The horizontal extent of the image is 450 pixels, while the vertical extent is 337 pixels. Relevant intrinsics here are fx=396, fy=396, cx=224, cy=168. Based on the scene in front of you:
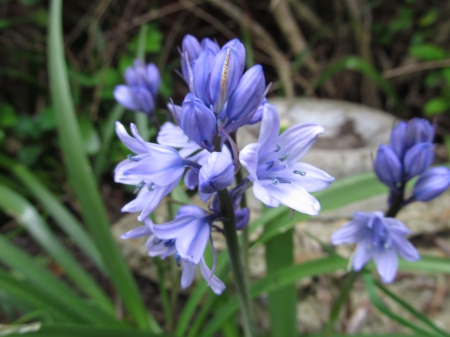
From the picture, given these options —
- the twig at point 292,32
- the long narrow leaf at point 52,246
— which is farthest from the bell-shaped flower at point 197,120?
the twig at point 292,32

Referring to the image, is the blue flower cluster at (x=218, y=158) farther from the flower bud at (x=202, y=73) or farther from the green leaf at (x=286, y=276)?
the green leaf at (x=286, y=276)

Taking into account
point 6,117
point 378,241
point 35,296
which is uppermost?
point 6,117

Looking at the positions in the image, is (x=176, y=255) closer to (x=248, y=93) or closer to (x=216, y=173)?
(x=216, y=173)

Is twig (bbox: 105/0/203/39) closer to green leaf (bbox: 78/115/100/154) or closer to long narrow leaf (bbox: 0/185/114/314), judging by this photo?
green leaf (bbox: 78/115/100/154)

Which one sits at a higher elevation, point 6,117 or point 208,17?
point 208,17

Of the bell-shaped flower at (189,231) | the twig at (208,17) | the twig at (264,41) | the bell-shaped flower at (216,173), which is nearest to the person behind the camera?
the bell-shaped flower at (216,173)

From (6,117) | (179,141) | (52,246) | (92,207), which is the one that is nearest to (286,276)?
(179,141)
